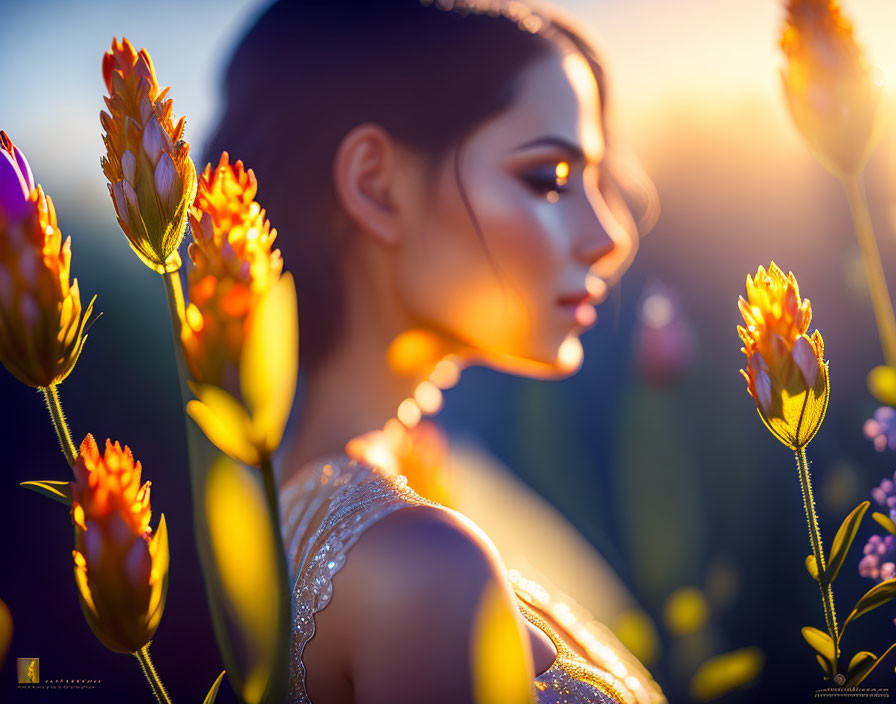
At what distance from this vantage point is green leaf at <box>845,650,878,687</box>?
0.90 meters

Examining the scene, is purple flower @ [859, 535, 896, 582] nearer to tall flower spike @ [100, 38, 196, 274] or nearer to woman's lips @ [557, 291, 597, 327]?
woman's lips @ [557, 291, 597, 327]

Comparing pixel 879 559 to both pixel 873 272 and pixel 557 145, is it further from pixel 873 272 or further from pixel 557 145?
pixel 557 145

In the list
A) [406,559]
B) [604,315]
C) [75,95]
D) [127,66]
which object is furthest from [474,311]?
[75,95]

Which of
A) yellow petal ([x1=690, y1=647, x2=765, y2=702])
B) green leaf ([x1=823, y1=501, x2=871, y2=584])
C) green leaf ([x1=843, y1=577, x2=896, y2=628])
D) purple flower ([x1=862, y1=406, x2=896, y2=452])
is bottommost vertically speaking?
yellow petal ([x1=690, y1=647, x2=765, y2=702])

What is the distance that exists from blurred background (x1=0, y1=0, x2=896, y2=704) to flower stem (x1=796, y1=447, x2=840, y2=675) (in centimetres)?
4

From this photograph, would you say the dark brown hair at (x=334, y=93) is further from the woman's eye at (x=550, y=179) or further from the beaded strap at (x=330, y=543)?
the beaded strap at (x=330, y=543)

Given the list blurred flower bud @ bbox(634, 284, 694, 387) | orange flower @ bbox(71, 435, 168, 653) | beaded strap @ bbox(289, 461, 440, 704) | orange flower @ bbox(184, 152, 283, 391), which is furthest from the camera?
blurred flower bud @ bbox(634, 284, 694, 387)

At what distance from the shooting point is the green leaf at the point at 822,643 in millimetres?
895

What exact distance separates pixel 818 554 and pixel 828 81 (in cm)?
54

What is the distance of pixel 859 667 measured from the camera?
35.5 inches

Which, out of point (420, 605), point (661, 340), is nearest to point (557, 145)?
point (661, 340)

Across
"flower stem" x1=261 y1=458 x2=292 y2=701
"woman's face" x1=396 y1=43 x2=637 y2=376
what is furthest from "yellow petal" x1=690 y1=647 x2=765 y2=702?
"flower stem" x1=261 y1=458 x2=292 y2=701

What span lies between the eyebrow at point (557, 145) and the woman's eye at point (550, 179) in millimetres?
17

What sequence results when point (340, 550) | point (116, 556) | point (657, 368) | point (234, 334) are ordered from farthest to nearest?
point (657, 368) < point (340, 550) < point (116, 556) < point (234, 334)
